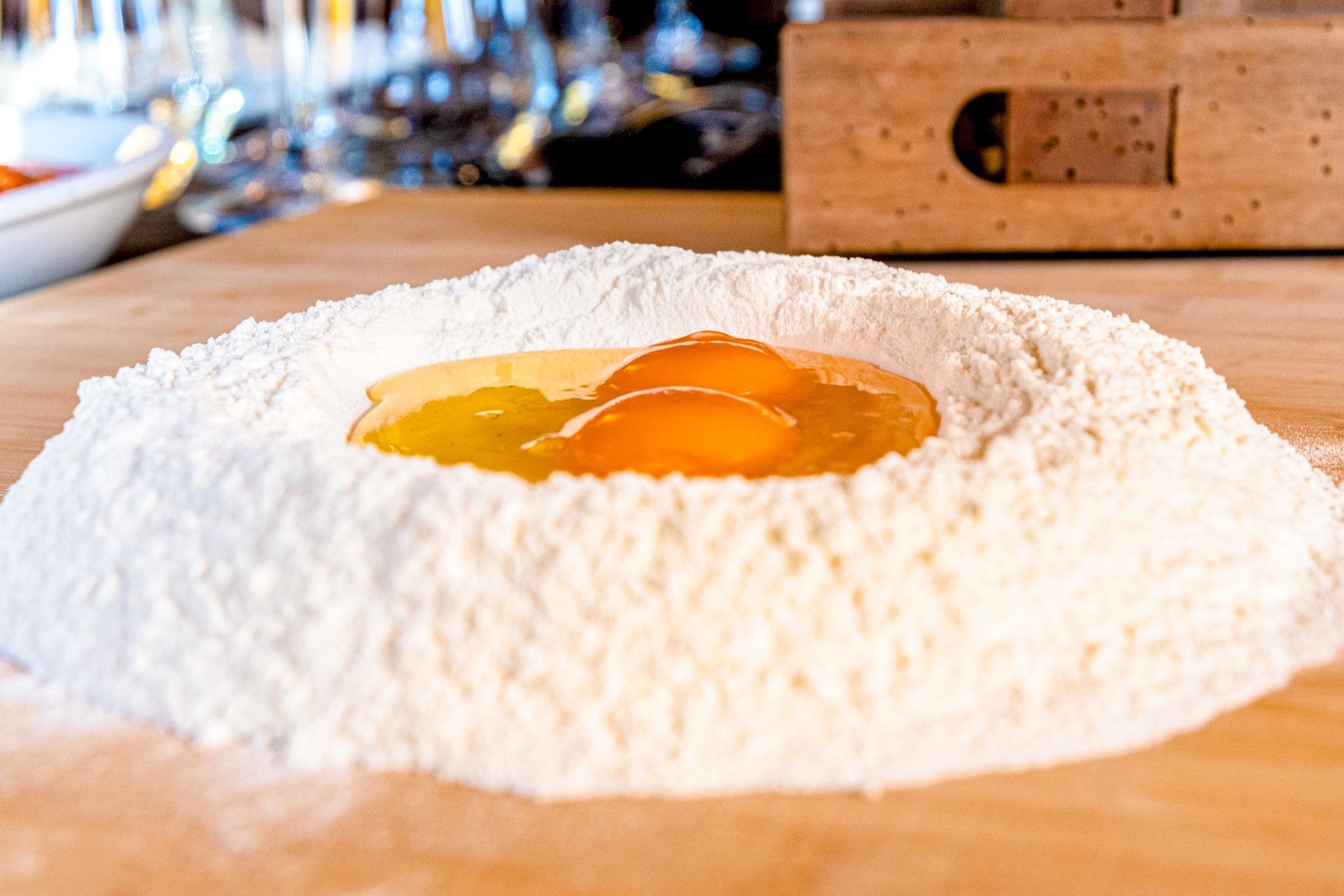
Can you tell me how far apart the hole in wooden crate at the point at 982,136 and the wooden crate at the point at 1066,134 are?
2 centimetres

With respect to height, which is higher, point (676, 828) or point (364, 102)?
point (364, 102)

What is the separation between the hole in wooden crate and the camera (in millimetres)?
1312

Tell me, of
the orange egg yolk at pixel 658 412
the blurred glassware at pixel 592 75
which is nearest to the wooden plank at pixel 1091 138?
the orange egg yolk at pixel 658 412

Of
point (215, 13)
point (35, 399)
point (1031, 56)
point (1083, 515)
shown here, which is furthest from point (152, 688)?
point (215, 13)

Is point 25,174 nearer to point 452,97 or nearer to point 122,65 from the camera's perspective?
point 122,65

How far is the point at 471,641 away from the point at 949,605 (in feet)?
0.65

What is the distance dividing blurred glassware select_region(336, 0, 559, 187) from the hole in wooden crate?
0.97 meters

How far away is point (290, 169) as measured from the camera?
1.98 meters

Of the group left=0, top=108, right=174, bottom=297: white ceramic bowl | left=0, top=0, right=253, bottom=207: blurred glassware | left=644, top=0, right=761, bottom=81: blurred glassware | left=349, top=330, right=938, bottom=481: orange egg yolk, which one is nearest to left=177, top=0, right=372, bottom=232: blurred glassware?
left=0, top=0, right=253, bottom=207: blurred glassware

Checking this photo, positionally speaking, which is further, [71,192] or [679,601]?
[71,192]

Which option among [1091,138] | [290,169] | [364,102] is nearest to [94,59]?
[364,102]

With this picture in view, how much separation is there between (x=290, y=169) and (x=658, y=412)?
1.48 metres

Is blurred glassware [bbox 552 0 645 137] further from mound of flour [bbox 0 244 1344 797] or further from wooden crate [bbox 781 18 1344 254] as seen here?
mound of flour [bbox 0 244 1344 797]

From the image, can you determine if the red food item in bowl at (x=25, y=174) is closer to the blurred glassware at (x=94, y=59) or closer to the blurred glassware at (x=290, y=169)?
the blurred glassware at (x=290, y=169)
